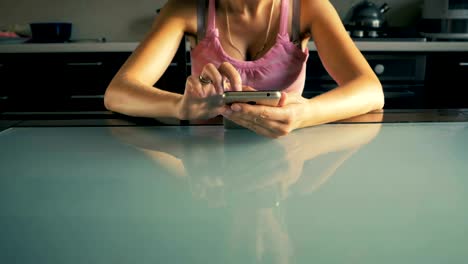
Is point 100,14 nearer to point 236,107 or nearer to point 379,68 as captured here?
point 379,68

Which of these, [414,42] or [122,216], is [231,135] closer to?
[122,216]

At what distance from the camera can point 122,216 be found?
0.45 m

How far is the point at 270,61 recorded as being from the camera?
50.3 inches

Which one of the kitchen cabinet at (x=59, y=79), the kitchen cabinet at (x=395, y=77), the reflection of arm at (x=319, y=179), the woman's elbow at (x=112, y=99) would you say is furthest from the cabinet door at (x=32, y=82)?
the reflection of arm at (x=319, y=179)

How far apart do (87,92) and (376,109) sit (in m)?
1.64

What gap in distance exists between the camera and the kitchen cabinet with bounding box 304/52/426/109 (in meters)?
2.22

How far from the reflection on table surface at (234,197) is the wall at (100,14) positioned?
2.03 m

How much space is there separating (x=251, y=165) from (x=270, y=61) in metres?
0.71

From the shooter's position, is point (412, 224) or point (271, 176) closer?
point (412, 224)

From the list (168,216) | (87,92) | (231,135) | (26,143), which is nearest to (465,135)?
(231,135)

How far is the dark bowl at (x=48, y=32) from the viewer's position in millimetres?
2449

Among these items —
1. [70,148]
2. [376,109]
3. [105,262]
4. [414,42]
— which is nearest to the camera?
[105,262]

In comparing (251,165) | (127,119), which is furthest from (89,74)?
(251,165)

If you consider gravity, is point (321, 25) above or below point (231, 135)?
above
